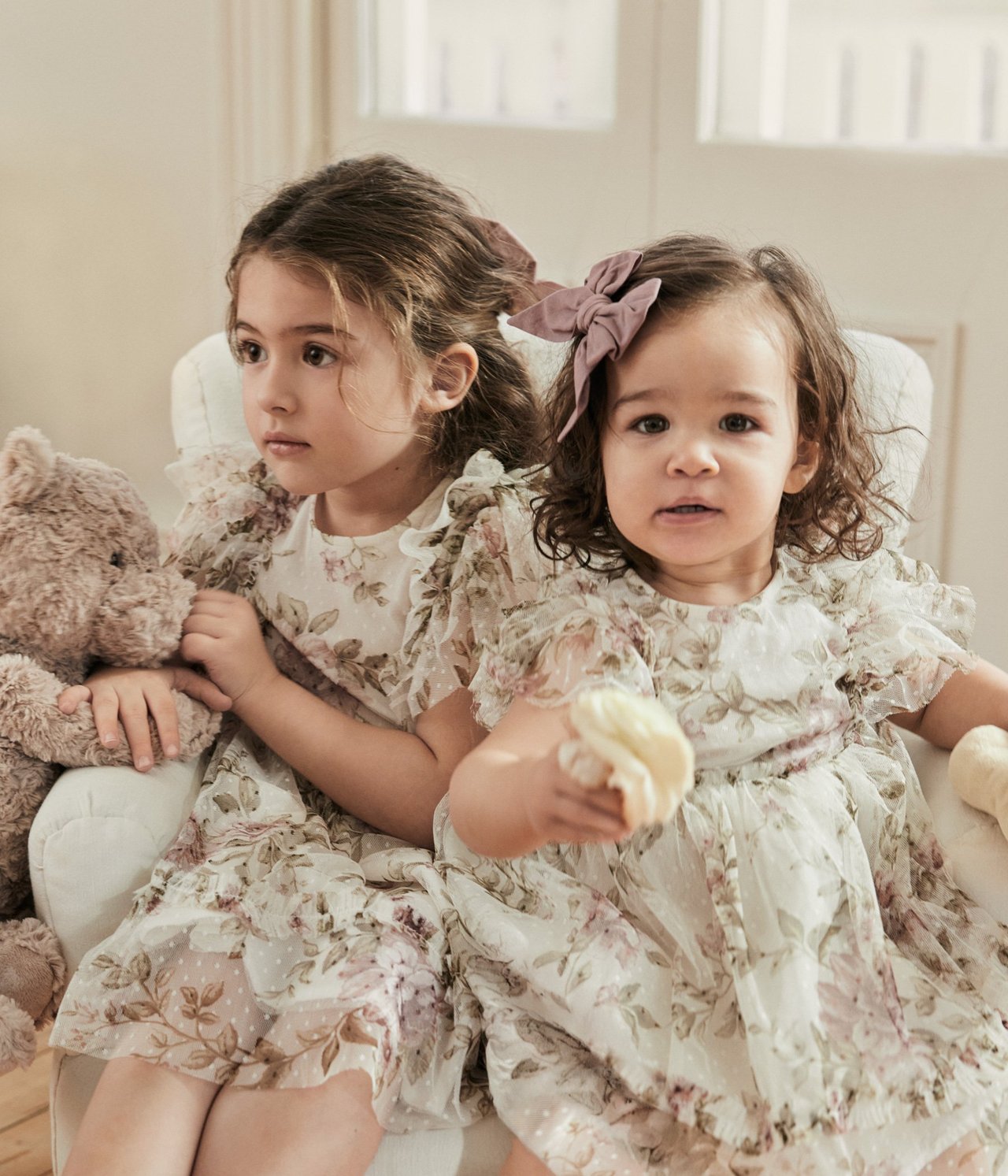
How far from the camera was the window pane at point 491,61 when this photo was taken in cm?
205

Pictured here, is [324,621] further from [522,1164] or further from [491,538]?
[522,1164]

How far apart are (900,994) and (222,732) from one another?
0.72 meters

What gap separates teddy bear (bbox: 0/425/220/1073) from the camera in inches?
45.1

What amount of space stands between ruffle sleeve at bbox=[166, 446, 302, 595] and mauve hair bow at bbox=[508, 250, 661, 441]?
394 millimetres

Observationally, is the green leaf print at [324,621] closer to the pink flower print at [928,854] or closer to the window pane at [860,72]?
the pink flower print at [928,854]

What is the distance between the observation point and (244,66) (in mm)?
2191

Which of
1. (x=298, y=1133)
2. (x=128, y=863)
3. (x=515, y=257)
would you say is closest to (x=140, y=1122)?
(x=298, y=1133)

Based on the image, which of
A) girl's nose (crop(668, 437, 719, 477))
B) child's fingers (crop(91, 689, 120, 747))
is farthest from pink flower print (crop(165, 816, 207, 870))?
girl's nose (crop(668, 437, 719, 477))

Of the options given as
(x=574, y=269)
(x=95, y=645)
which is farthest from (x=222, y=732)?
A: (x=574, y=269)

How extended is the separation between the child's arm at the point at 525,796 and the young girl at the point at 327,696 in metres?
0.18

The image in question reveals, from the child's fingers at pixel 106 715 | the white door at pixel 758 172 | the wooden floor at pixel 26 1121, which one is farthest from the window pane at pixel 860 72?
the wooden floor at pixel 26 1121

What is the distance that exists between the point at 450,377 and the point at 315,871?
0.50 m

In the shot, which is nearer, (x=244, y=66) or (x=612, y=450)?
(x=612, y=450)

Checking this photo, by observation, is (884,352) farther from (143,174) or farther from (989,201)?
(143,174)
